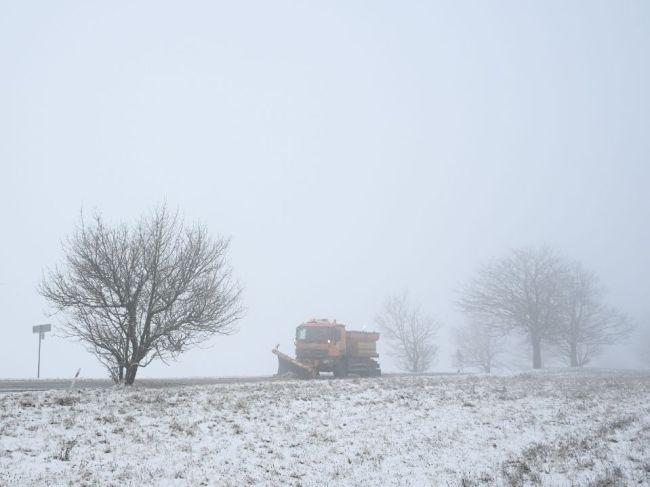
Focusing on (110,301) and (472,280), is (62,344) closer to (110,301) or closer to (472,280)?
(472,280)

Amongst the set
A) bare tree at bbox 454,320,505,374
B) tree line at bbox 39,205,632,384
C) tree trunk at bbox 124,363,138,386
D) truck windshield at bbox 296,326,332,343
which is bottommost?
bare tree at bbox 454,320,505,374

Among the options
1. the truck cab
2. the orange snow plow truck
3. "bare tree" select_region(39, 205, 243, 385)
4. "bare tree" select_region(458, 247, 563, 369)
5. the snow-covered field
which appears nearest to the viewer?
the snow-covered field

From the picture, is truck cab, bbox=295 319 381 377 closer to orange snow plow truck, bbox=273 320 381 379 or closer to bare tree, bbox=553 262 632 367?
orange snow plow truck, bbox=273 320 381 379

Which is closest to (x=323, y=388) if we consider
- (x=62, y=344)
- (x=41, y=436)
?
(x=41, y=436)

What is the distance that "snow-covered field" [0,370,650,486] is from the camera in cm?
952

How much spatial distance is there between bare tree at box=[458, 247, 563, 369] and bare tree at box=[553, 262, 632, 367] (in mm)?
2322

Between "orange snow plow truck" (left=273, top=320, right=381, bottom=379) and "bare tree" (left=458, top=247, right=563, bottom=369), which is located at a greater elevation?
"bare tree" (left=458, top=247, right=563, bottom=369)

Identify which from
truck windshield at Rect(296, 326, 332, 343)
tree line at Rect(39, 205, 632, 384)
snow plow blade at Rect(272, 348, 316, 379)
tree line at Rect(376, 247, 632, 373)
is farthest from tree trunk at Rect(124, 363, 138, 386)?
tree line at Rect(376, 247, 632, 373)

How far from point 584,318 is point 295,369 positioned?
35.9 metres

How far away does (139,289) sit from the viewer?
17750mm

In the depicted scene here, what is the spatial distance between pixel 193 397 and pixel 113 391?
2789 millimetres

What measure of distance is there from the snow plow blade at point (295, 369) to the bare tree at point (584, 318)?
2875 centimetres

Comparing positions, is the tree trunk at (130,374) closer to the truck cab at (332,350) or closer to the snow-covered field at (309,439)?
the snow-covered field at (309,439)

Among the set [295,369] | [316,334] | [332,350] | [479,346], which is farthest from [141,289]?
[479,346]
